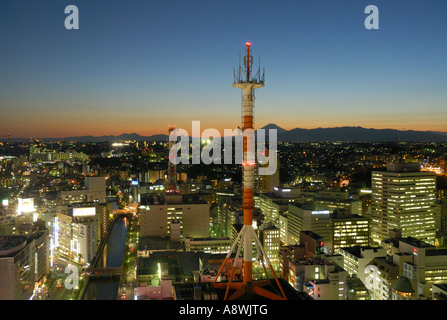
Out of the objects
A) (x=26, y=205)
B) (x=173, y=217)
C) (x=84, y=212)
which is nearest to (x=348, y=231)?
(x=173, y=217)

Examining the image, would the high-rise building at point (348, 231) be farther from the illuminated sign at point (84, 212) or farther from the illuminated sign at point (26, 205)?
the illuminated sign at point (26, 205)

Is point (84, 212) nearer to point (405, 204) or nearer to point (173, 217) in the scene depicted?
point (173, 217)

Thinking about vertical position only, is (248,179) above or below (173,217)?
above

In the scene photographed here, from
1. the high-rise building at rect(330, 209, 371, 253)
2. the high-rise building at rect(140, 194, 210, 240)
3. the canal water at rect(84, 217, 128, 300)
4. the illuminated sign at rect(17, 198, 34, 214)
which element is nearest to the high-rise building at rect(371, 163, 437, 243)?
the high-rise building at rect(330, 209, 371, 253)

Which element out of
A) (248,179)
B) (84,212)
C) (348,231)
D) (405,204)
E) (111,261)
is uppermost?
(248,179)

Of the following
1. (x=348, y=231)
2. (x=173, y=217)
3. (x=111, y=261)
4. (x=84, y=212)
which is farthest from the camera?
(x=173, y=217)
